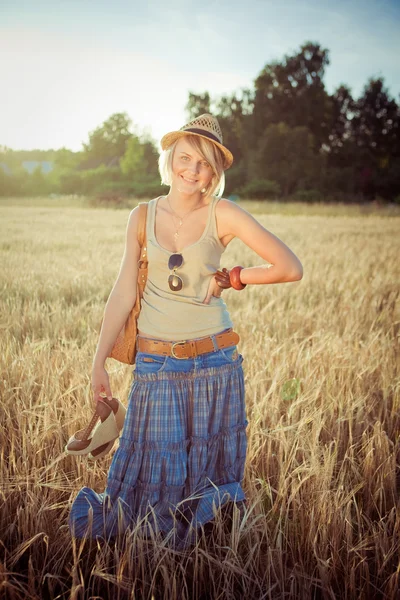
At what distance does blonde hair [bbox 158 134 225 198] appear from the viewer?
180 centimetres

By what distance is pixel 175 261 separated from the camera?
1.74 metres

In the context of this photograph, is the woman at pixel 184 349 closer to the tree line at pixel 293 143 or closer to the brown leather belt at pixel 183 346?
the brown leather belt at pixel 183 346

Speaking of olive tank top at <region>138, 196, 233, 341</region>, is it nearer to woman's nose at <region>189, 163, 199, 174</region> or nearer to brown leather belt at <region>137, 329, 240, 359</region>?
brown leather belt at <region>137, 329, 240, 359</region>

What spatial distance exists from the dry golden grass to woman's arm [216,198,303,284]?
76cm

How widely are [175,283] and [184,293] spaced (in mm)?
95

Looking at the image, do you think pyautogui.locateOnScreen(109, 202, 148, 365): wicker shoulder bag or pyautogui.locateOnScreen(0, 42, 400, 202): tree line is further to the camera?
pyautogui.locateOnScreen(0, 42, 400, 202): tree line

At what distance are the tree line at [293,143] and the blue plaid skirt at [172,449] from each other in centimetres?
A: 3157

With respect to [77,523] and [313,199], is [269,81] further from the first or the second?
[77,523]

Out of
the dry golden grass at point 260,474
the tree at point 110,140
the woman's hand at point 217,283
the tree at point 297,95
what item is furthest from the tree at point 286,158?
the woman's hand at point 217,283

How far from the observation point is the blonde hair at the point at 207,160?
5.91 ft

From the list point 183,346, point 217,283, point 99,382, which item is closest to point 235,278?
point 217,283

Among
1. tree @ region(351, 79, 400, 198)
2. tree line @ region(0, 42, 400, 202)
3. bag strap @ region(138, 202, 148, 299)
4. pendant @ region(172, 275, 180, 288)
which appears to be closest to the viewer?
pendant @ region(172, 275, 180, 288)

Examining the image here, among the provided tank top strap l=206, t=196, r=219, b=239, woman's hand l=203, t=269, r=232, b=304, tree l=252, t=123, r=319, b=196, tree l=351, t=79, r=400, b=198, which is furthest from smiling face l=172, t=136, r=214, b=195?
tree l=351, t=79, r=400, b=198

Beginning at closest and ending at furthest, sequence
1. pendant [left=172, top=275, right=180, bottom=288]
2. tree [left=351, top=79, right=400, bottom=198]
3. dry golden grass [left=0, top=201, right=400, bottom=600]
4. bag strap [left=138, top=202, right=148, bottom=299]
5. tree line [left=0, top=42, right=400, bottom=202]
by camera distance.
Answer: dry golden grass [left=0, top=201, right=400, bottom=600] < pendant [left=172, top=275, right=180, bottom=288] < bag strap [left=138, top=202, right=148, bottom=299] < tree line [left=0, top=42, right=400, bottom=202] < tree [left=351, top=79, right=400, bottom=198]
